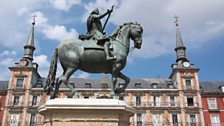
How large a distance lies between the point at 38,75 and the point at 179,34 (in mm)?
29369

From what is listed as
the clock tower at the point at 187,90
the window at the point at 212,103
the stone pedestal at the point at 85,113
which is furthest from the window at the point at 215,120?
the stone pedestal at the point at 85,113

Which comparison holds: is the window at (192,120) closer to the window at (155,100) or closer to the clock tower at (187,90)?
the clock tower at (187,90)

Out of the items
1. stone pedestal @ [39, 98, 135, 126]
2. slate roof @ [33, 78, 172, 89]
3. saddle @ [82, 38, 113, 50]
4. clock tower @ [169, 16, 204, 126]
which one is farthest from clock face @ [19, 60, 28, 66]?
stone pedestal @ [39, 98, 135, 126]

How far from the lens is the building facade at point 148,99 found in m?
42.2

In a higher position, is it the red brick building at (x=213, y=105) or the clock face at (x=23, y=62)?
the clock face at (x=23, y=62)

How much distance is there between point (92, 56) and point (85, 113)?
147 centimetres

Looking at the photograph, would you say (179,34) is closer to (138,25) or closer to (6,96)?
(6,96)

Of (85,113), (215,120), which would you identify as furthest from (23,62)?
(85,113)

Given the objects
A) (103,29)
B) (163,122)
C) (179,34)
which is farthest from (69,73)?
(179,34)

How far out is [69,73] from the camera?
6.38m

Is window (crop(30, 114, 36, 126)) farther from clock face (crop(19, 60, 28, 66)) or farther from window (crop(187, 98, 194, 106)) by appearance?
window (crop(187, 98, 194, 106))

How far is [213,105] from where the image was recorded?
Answer: 4344 cm

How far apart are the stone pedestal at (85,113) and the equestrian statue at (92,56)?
1.98ft

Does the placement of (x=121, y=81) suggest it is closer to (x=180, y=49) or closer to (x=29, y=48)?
(x=180, y=49)
